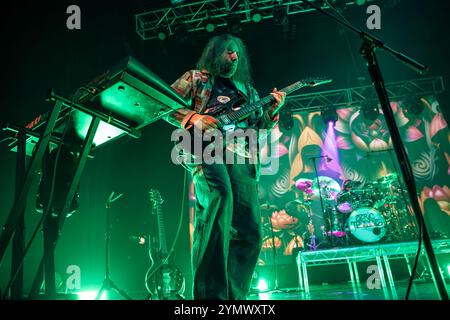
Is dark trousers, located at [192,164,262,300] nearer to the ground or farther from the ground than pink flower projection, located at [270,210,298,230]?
→ nearer to the ground

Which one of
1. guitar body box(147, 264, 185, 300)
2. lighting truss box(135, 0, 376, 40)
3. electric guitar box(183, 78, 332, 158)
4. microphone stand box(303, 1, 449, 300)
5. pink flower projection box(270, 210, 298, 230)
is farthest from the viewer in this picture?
pink flower projection box(270, 210, 298, 230)

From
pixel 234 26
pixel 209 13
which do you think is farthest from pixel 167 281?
pixel 209 13

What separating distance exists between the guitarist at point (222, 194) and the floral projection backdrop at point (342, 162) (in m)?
5.29

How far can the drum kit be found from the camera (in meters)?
6.23

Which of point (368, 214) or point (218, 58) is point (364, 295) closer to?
point (218, 58)

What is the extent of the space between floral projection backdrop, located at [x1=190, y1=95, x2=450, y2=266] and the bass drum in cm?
110

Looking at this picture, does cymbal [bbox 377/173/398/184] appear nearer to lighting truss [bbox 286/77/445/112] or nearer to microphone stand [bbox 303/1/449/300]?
lighting truss [bbox 286/77/445/112]

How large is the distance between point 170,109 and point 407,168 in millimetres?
1285

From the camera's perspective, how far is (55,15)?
4.36 meters

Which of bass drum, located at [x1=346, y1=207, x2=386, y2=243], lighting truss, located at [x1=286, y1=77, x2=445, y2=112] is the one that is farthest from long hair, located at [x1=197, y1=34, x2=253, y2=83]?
lighting truss, located at [x1=286, y1=77, x2=445, y2=112]

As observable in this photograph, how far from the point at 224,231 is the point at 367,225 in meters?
5.27

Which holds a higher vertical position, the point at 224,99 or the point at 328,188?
the point at 328,188

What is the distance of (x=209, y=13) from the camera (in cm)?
676

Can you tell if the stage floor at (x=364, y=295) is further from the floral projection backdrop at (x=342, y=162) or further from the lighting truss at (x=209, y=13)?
the lighting truss at (x=209, y=13)
